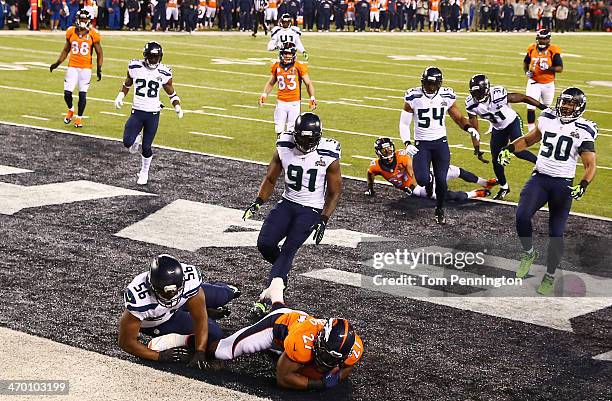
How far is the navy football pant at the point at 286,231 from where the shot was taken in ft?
29.8

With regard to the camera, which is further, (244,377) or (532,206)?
(532,206)

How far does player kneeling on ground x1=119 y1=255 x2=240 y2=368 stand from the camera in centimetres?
738

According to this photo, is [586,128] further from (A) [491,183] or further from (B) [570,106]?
(A) [491,183]

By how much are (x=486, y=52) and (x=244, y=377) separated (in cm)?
3112

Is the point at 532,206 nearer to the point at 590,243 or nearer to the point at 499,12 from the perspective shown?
the point at 590,243

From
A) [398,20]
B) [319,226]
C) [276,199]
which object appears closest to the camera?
[319,226]

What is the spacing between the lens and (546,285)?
396 inches

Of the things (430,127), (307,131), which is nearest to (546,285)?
(307,131)

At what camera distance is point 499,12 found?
171 feet

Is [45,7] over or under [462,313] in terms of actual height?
over

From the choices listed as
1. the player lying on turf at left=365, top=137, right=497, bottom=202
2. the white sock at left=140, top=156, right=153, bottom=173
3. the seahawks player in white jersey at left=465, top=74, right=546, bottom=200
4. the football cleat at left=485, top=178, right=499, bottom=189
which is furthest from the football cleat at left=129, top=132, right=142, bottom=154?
the football cleat at left=485, top=178, right=499, bottom=189

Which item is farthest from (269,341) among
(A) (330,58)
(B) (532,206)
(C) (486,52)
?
(C) (486,52)

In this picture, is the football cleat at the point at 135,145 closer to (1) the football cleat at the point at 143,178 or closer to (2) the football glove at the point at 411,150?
(1) the football cleat at the point at 143,178

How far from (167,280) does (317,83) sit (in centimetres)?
1860
